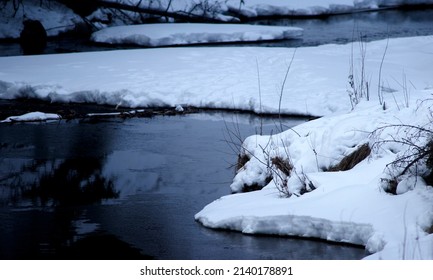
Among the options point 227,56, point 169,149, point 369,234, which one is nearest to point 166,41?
point 227,56

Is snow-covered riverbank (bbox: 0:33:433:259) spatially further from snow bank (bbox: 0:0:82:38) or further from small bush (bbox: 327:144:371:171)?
snow bank (bbox: 0:0:82:38)

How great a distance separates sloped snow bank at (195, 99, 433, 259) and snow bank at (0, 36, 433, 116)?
346 cm

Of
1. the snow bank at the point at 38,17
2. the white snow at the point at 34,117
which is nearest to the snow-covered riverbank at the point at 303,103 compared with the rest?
the white snow at the point at 34,117

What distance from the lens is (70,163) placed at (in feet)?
33.9

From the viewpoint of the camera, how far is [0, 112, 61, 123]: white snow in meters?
12.8

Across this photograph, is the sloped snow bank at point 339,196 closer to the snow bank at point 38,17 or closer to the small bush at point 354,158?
the small bush at point 354,158

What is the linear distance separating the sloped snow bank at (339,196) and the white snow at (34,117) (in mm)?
4663

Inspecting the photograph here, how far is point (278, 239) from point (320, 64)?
29.6ft

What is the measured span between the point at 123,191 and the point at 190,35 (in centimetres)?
1370

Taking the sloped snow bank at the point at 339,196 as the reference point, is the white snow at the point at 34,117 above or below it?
below

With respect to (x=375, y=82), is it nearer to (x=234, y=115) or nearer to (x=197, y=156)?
(x=234, y=115)

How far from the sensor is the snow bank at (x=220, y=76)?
13.8 metres

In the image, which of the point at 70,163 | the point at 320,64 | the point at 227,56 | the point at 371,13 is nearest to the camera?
the point at 70,163

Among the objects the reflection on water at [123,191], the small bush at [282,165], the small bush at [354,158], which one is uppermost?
the small bush at [354,158]
